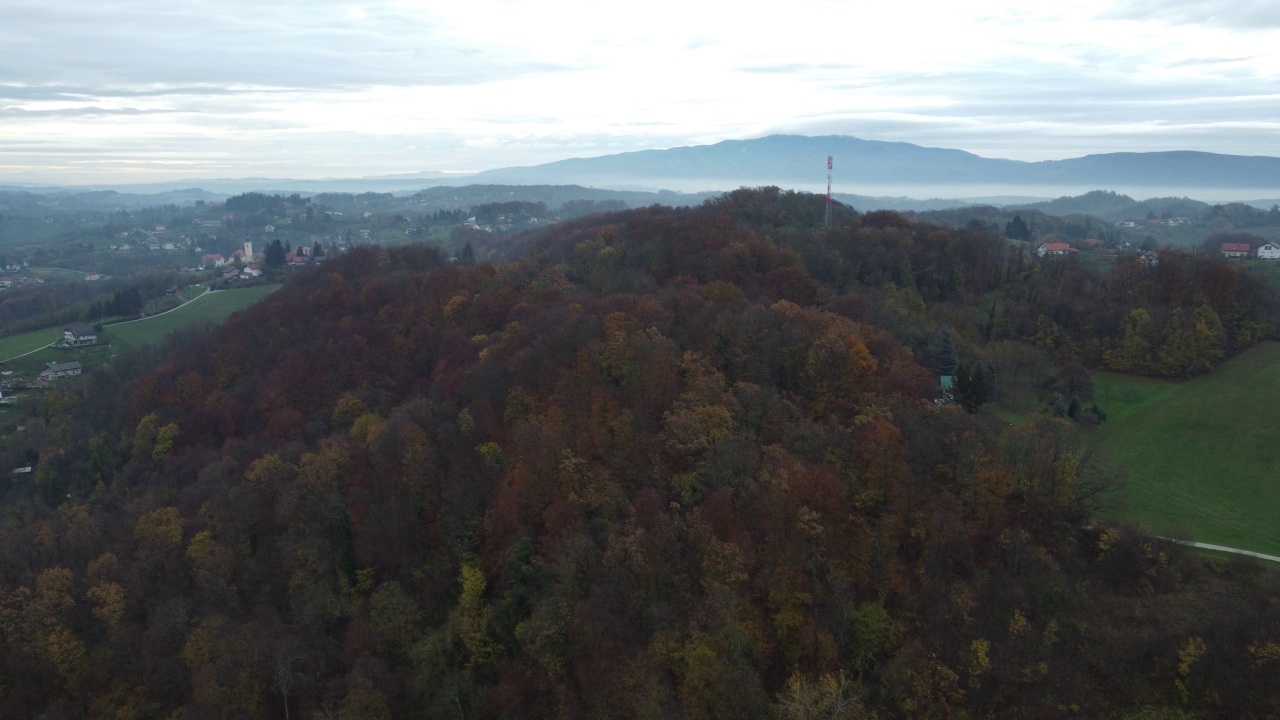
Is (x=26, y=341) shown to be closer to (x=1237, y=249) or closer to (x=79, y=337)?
(x=79, y=337)

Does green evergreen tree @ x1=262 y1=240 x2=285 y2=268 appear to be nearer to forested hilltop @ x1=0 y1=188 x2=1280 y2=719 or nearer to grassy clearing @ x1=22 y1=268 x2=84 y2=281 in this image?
Answer: grassy clearing @ x1=22 y1=268 x2=84 y2=281

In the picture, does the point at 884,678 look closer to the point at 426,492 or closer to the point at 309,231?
the point at 426,492

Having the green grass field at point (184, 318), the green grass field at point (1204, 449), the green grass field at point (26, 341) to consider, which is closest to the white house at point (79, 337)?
the green grass field at point (184, 318)

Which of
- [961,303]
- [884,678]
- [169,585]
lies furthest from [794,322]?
[169,585]

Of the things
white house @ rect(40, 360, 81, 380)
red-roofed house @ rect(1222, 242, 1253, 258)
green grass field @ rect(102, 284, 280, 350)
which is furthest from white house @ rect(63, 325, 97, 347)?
red-roofed house @ rect(1222, 242, 1253, 258)

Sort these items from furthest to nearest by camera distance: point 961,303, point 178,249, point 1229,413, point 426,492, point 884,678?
point 178,249 → point 961,303 → point 1229,413 → point 426,492 → point 884,678

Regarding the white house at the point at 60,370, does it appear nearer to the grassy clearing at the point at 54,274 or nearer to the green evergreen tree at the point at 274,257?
the green evergreen tree at the point at 274,257

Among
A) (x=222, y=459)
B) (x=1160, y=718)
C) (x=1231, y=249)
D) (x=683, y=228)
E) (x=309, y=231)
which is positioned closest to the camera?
(x=1160, y=718)
